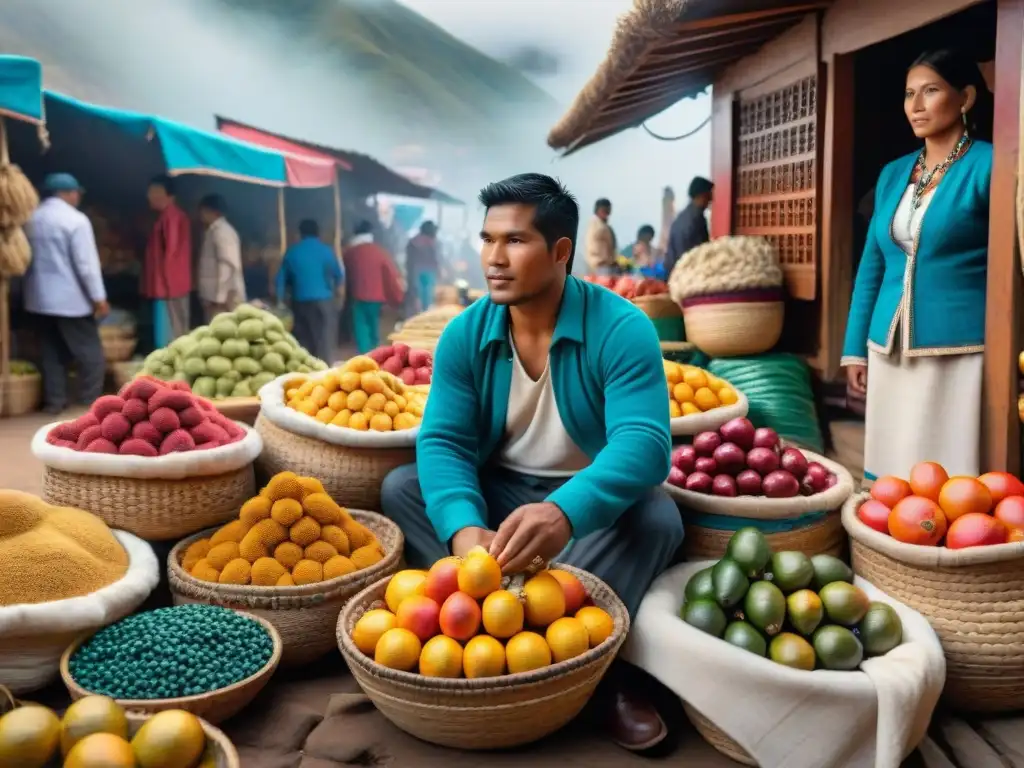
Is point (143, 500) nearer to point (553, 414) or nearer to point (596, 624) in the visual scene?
point (553, 414)

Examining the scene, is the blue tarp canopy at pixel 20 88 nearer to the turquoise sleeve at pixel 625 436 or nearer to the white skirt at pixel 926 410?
the turquoise sleeve at pixel 625 436

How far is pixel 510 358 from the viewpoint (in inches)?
84.4

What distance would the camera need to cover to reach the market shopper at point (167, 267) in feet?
25.2

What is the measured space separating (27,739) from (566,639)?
2.98ft

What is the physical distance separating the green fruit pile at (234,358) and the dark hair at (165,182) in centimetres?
437

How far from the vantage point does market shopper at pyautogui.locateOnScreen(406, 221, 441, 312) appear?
13.3m

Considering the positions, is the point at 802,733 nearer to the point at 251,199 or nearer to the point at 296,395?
the point at 296,395

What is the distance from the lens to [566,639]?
5.52 ft

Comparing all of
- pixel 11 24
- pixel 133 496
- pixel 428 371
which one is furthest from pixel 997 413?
pixel 11 24

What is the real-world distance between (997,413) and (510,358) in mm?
1557

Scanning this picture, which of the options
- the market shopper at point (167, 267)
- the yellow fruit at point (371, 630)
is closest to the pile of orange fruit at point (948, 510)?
the yellow fruit at point (371, 630)

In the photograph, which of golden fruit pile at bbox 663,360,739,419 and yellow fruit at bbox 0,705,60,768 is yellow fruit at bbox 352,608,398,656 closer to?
yellow fruit at bbox 0,705,60,768

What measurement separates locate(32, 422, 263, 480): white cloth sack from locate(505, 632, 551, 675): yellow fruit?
1153 millimetres

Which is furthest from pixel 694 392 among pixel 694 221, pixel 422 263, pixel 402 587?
pixel 422 263
